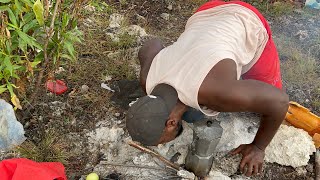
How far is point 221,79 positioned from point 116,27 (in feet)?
5.90

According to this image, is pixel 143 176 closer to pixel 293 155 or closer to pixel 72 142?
pixel 72 142

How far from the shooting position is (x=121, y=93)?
313 cm

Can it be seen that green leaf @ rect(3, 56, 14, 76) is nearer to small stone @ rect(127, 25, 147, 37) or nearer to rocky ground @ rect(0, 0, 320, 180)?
rocky ground @ rect(0, 0, 320, 180)

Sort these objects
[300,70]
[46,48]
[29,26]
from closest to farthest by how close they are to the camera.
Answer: [29,26]
[46,48]
[300,70]

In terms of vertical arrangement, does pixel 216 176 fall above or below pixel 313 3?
below

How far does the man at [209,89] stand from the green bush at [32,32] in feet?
1.76

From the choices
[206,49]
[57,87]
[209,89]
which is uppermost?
[206,49]

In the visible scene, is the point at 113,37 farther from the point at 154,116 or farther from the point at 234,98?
the point at 234,98

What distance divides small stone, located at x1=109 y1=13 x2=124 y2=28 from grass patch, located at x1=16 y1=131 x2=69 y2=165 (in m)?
1.39

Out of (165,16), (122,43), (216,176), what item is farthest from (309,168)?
(165,16)

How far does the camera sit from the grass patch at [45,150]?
8.46ft

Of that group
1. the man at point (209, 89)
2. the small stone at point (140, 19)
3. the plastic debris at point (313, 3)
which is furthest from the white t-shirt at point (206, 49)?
the plastic debris at point (313, 3)

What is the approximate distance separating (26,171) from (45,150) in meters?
0.29

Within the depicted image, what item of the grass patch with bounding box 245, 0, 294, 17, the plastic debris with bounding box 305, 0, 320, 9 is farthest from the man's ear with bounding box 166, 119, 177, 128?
the plastic debris with bounding box 305, 0, 320, 9
